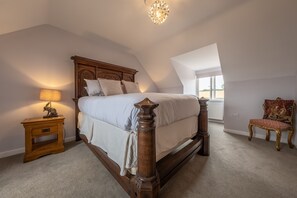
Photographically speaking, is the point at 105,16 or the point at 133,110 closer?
the point at 133,110

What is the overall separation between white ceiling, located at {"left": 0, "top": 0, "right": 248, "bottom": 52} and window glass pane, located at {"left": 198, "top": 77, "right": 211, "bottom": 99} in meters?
2.62

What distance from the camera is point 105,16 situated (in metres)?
2.22

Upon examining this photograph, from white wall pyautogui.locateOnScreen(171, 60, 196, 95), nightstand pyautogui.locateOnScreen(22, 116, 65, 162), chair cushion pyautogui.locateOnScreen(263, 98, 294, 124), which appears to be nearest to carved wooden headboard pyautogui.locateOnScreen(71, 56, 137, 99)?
nightstand pyautogui.locateOnScreen(22, 116, 65, 162)

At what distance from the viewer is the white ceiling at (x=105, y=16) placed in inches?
68.4

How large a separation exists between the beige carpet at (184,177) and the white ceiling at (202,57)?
7.43 feet

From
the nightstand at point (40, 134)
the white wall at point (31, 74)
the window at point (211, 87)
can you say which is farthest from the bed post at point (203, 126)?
the window at point (211, 87)

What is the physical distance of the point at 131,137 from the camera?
42.9 inches

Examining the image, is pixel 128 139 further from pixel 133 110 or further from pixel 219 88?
pixel 219 88

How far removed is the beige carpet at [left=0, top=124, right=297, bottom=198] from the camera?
47.3 inches

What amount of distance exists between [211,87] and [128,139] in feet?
14.2

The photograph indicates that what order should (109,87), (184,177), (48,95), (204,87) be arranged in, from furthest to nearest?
(204,87) → (109,87) → (48,95) → (184,177)

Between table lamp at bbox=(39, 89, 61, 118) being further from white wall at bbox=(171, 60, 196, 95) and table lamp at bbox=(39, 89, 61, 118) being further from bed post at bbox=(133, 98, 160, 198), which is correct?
white wall at bbox=(171, 60, 196, 95)

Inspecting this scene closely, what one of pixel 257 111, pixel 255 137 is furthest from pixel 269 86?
pixel 255 137

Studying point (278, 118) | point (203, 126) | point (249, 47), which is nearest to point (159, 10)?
point (203, 126)
